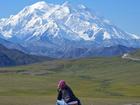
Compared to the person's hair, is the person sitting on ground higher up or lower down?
lower down

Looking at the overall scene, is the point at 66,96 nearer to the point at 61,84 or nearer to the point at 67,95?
the point at 67,95

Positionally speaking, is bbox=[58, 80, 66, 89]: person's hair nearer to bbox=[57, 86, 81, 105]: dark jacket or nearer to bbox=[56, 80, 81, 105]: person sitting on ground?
bbox=[56, 80, 81, 105]: person sitting on ground

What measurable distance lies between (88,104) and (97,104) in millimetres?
1556

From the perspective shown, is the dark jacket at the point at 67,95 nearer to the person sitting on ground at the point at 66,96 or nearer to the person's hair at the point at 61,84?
the person sitting on ground at the point at 66,96

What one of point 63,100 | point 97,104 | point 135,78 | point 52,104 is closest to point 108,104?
point 97,104

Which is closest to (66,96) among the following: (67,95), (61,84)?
(67,95)

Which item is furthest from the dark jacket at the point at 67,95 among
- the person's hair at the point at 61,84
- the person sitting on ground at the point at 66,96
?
the person's hair at the point at 61,84

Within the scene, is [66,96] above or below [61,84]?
below

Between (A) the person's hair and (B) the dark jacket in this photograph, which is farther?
(B) the dark jacket

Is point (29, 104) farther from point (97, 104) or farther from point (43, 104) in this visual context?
point (97, 104)

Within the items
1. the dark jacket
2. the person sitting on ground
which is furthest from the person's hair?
the dark jacket

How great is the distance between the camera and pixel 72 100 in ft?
85.7

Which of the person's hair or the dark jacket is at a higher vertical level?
the person's hair

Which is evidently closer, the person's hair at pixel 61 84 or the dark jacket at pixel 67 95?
the person's hair at pixel 61 84
